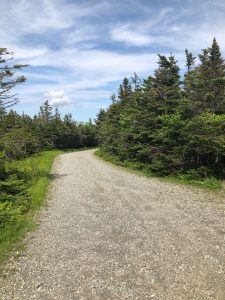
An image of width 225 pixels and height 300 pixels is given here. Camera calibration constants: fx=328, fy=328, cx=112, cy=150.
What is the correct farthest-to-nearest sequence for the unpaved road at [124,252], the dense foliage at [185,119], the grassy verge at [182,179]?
the dense foliage at [185,119] → the grassy verge at [182,179] → the unpaved road at [124,252]

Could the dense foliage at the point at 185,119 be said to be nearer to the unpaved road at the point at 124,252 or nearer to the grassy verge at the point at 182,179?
the grassy verge at the point at 182,179

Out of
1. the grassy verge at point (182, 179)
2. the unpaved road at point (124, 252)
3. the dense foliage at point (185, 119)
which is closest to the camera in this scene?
the unpaved road at point (124, 252)

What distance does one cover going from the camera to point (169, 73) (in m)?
25.8

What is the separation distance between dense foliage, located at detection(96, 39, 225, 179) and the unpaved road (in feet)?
19.3

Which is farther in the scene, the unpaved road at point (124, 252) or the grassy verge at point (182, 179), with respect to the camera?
the grassy verge at point (182, 179)

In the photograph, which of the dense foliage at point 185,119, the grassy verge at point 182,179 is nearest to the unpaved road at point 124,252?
the grassy verge at point 182,179

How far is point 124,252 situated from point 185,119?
15358mm

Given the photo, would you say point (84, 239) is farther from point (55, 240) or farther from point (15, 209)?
point (15, 209)

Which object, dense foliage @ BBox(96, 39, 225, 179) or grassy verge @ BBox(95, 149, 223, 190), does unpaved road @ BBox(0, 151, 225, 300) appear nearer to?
grassy verge @ BBox(95, 149, 223, 190)

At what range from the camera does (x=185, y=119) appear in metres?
22.6

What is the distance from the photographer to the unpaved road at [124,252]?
6.77 metres

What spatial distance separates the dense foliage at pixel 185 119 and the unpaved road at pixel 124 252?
5895 mm

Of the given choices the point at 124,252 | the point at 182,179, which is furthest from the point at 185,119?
the point at 124,252

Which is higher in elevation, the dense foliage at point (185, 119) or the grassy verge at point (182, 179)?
the dense foliage at point (185, 119)
